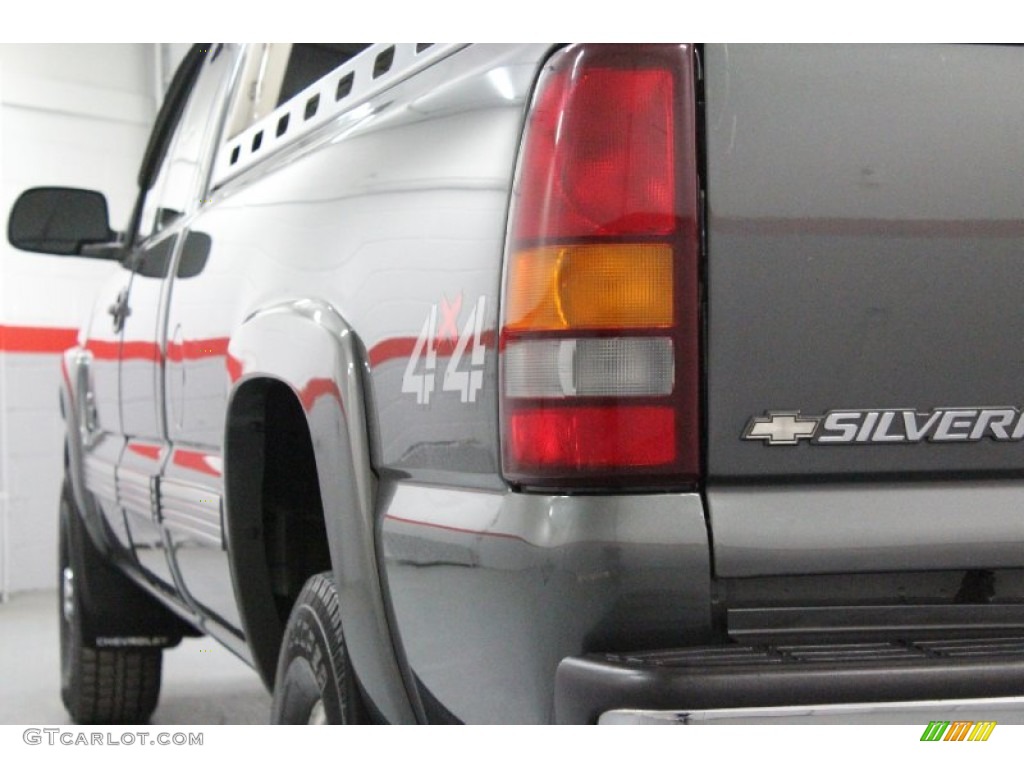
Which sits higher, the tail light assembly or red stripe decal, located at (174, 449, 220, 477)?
the tail light assembly

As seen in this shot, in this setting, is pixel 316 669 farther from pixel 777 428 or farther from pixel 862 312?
pixel 862 312

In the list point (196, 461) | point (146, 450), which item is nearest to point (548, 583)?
point (196, 461)

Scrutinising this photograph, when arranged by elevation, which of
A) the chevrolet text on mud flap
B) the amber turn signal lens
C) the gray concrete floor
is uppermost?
the amber turn signal lens

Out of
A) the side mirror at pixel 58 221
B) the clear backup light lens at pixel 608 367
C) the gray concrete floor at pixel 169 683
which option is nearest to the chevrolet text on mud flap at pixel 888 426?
the clear backup light lens at pixel 608 367

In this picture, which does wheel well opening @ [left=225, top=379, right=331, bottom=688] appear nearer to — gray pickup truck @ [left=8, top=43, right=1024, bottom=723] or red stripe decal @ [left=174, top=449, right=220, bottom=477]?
red stripe decal @ [left=174, top=449, right=220, bottom=477]

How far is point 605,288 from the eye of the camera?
1312mm

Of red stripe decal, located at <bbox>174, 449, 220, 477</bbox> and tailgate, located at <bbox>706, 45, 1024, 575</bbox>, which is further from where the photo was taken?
red stripe decal, located at <bbox>174, 449, 220, 477</bbox>

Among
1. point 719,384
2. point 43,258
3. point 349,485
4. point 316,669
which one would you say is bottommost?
point 316,669

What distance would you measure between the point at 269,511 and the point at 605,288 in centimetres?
110

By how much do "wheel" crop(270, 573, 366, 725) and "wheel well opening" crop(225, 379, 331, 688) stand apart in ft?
0.68
